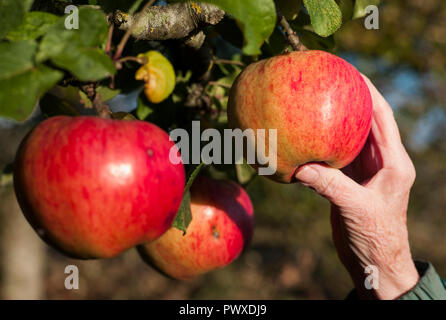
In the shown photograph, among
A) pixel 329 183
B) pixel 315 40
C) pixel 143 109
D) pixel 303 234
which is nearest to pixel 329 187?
→ pixel 329 183

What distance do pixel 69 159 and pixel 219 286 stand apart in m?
3.79

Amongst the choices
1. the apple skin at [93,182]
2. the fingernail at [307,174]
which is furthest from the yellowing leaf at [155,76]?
the fingernail at [307,174]

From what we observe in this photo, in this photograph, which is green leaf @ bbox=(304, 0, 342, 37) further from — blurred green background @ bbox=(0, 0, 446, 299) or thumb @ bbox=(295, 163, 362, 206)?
blurred green background @ bbox=(0, 0, 446, 299)

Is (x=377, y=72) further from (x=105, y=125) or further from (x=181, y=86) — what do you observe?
(x=105, y=125)

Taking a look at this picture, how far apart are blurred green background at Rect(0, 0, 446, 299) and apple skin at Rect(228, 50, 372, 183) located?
2362mm

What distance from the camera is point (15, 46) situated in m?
0.48

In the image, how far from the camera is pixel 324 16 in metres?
0.62

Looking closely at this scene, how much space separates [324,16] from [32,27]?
41 centimetres

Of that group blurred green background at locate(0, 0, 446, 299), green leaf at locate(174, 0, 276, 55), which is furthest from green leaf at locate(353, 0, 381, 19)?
blurred green background at locate(0, 0, 446, 299)

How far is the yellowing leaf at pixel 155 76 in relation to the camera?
23.3 inches

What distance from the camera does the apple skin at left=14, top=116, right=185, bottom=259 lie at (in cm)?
52

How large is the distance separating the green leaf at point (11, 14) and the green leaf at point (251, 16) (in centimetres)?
23

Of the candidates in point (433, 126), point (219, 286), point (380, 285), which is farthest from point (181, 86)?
point (433, 126)

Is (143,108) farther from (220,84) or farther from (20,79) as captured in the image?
(20,79)
